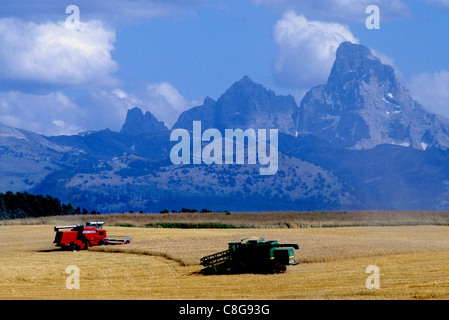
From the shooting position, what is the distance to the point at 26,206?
454 feet

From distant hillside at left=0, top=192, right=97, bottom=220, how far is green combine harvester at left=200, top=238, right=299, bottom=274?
8957cm

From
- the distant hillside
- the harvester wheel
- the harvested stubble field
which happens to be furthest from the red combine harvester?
the distant hillside

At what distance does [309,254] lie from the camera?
4847cm

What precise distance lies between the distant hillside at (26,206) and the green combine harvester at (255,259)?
294 ft

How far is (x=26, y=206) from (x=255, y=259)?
10482 centimetres

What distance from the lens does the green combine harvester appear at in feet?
135

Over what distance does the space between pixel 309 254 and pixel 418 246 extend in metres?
11.0

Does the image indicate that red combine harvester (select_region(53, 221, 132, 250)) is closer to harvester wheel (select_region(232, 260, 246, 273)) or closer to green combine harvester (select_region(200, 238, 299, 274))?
green combine harvester (select_region(200, 238, 299, 274))

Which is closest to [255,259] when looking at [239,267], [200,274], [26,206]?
[239,267]

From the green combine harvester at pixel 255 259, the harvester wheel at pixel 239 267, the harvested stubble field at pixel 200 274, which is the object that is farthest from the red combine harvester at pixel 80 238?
the harvester wheel at pixel 239 267

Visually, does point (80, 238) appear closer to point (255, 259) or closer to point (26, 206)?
point (255, 259)
